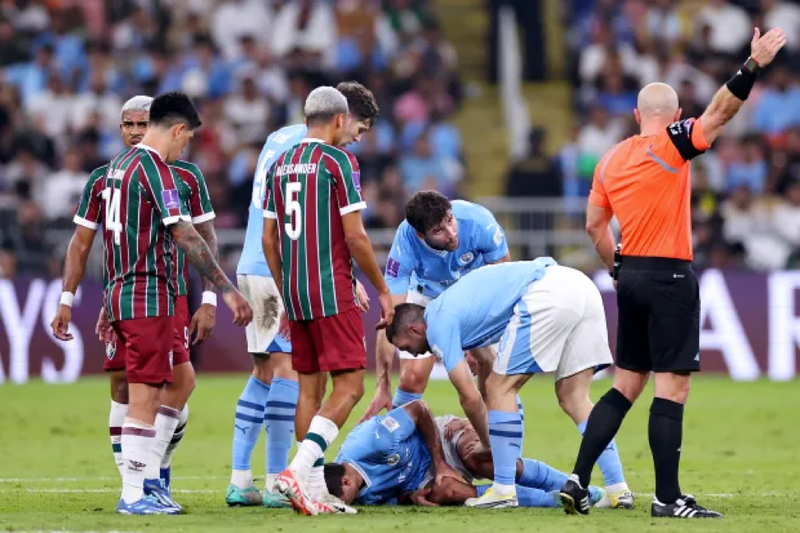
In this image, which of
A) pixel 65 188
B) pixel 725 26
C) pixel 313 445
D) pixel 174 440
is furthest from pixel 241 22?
pixel 313 445

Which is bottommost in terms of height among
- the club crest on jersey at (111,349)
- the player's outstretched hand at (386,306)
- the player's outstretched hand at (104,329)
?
the club crest on jersey at (111,349)

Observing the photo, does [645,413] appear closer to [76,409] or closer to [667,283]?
[76,409]

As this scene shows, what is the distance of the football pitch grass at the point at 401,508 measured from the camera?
8.38 metres

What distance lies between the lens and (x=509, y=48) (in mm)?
25703

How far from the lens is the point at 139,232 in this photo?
9023 mm

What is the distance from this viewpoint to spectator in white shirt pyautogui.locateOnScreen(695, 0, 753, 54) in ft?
81.3

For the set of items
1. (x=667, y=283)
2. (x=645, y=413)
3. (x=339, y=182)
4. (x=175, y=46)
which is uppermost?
(x=175, y=46)

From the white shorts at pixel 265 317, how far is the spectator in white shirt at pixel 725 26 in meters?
16.0

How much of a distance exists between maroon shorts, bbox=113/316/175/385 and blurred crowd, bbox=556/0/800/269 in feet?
39.5

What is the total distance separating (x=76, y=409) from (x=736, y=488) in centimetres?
823

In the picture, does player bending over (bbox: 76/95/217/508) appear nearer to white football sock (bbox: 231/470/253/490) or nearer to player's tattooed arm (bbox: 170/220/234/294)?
player's tattooed arm (bbox: 170/220/234/294)

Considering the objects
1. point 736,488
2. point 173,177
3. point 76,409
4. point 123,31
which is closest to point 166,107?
point 173,177

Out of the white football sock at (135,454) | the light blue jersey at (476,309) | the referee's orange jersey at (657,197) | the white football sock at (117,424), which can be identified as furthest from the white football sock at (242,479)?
the referee's orange jersey at (657,197)

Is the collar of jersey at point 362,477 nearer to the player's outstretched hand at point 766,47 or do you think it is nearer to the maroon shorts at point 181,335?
the maroon shorts at point 181,335
